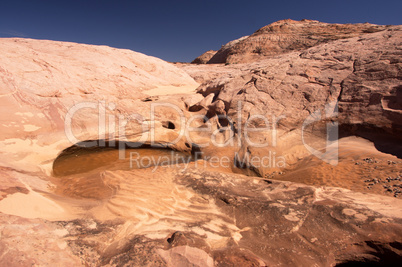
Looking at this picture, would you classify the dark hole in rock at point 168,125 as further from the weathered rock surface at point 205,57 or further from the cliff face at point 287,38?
the weathered rock surface at point 205,57

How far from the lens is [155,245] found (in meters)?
1.89

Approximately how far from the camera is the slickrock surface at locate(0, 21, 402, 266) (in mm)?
1912

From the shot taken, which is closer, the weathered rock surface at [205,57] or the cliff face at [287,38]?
the cliff face at [287,38]

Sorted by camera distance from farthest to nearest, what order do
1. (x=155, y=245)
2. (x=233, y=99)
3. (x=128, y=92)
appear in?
(x=128, y=92), (x=233, y=99), (x=155, y=245)

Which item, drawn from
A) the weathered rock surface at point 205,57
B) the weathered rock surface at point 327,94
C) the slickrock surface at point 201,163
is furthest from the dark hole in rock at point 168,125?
the weathered rock surface at point 205,57

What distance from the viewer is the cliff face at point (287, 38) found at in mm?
13469

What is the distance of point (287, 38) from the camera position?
14.9 m

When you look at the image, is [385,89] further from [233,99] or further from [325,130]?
[233,99]

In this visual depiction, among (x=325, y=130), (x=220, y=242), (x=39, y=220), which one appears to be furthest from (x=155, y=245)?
(x=325, y=130)

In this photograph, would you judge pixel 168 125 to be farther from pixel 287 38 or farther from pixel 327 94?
pixel 287 38

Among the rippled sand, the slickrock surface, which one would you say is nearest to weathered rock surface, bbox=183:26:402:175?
the slickrock surface

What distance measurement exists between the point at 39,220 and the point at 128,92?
15.4 ft

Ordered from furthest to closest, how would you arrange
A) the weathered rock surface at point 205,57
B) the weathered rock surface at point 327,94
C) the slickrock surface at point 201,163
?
the weathered rock surface at point 205,57, the weathered rock surface at point 327,94, the slickrock surface at point 201,163

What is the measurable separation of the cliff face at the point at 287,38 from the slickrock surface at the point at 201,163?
8.82 metres
